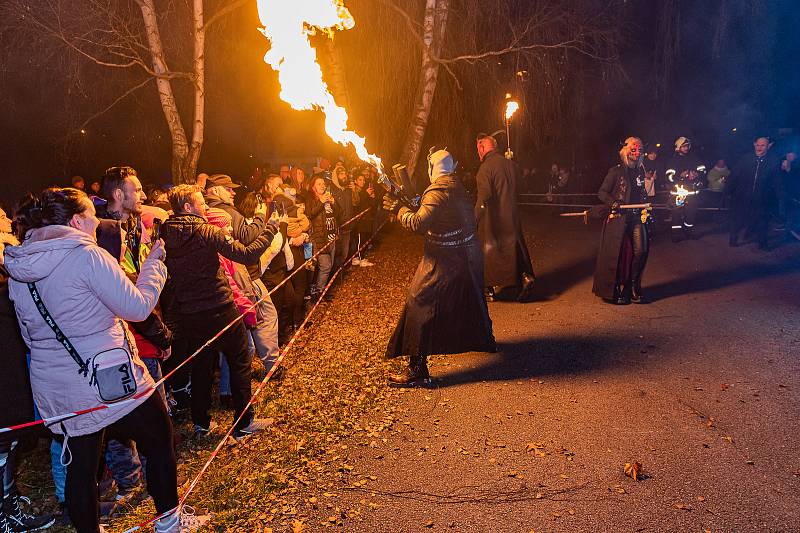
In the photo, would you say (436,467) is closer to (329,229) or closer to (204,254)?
(204,254)

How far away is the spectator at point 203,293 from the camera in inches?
175

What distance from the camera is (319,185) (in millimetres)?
8945

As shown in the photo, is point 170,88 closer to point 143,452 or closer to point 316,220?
point 316,220

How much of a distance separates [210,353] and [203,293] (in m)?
0.51

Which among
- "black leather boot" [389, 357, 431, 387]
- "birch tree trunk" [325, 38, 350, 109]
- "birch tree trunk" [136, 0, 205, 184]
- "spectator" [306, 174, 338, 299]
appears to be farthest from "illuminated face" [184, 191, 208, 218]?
"birch tree trunk" [325, 38, 350, 109]

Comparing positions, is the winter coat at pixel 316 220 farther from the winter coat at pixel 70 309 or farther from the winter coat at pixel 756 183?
the winter coat at pixel 756 183

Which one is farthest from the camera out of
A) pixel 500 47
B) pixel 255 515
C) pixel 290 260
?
pixel 500 47

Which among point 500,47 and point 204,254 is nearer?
point 204,254

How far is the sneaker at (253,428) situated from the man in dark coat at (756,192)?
35.2ft

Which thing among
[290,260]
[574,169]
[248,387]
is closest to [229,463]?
[248,387]

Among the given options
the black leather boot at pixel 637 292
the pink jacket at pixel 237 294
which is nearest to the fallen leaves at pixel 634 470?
the pink jacket at pixel 237 294

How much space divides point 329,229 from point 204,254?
4.77m

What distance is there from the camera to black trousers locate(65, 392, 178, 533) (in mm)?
3111

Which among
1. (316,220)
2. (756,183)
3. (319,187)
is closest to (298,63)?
(319,187)
